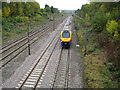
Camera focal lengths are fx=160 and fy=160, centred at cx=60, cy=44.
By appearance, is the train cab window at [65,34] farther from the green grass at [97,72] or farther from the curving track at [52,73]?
the curving track at [52,73]

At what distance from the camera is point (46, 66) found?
17031 millimetres

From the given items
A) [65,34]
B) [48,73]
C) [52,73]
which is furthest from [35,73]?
[65,34]

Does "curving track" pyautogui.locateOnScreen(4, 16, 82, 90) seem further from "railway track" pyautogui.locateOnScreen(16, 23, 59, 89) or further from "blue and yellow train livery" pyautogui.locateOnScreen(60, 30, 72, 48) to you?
"blue and yellow train livery" pyautogui.locateOnScreen(60, 30, 72, 48)

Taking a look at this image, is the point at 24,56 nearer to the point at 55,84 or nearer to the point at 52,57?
the point at 52,57

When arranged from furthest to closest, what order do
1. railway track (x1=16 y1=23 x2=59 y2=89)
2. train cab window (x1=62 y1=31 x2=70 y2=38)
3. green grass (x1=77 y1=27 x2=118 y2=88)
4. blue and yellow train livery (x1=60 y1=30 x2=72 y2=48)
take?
1. train cab window (x1=62 y1=31 x2=70 y2=38)
2. blue and yellow train livery (x1=60 y1=30 x2=72 y2=48)
3. green grass (x1=77 y1=27 x2=118 y2=88)
4. railway track (x1=16 y1=23 x2=59 y2=89)

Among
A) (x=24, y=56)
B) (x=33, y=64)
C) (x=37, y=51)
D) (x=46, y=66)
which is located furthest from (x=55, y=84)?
(x=37, y=51)

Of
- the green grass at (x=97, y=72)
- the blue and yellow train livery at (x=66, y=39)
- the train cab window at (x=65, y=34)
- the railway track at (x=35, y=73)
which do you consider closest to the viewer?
the railway track at (x=35, y=73)

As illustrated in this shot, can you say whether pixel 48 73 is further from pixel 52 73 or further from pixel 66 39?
pixel 66 39

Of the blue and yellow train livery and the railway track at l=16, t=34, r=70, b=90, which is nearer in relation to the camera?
the railway track at l=16, t=34, r=70, b=90

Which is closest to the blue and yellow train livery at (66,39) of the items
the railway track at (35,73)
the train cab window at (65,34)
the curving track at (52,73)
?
the train cab window at (65,34)

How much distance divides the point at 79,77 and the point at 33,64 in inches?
221

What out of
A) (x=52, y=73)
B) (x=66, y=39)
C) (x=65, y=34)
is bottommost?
(x=52, y=73)

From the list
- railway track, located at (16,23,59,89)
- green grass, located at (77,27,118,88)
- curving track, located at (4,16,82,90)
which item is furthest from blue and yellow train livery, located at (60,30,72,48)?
railway track, located at (16,23,59,89)

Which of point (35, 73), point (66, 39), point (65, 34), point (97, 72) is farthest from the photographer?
point (65, 34)
